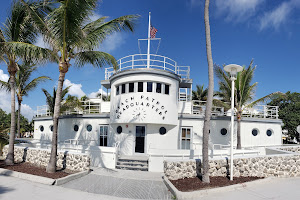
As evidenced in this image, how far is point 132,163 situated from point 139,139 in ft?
8.59

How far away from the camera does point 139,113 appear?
46.6 ft

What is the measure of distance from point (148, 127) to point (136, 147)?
166cm

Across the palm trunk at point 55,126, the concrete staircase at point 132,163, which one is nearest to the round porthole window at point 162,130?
the concrete staircase at point 132,163

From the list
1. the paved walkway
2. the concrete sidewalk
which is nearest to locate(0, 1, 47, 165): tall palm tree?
the concrete sidewalk

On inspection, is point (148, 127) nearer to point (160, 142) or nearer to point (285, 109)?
point (160, 142)

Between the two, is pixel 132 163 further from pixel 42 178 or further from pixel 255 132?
pixel 255 132

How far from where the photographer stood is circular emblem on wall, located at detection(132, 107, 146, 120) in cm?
1414

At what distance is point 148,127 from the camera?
14.8 metres

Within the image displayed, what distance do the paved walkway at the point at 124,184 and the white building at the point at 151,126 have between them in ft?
3.98

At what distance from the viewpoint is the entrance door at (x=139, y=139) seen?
14.8 meters

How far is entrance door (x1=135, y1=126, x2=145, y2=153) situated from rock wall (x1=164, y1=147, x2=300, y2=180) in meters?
5.24

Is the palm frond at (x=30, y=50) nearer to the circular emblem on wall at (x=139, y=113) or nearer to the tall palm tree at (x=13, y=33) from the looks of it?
the tall palm tree at (x=13, y=33)

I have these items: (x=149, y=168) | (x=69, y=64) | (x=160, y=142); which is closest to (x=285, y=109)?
(x=160, y=142)

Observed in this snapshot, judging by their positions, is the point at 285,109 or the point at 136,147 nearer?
the point at 136,147
